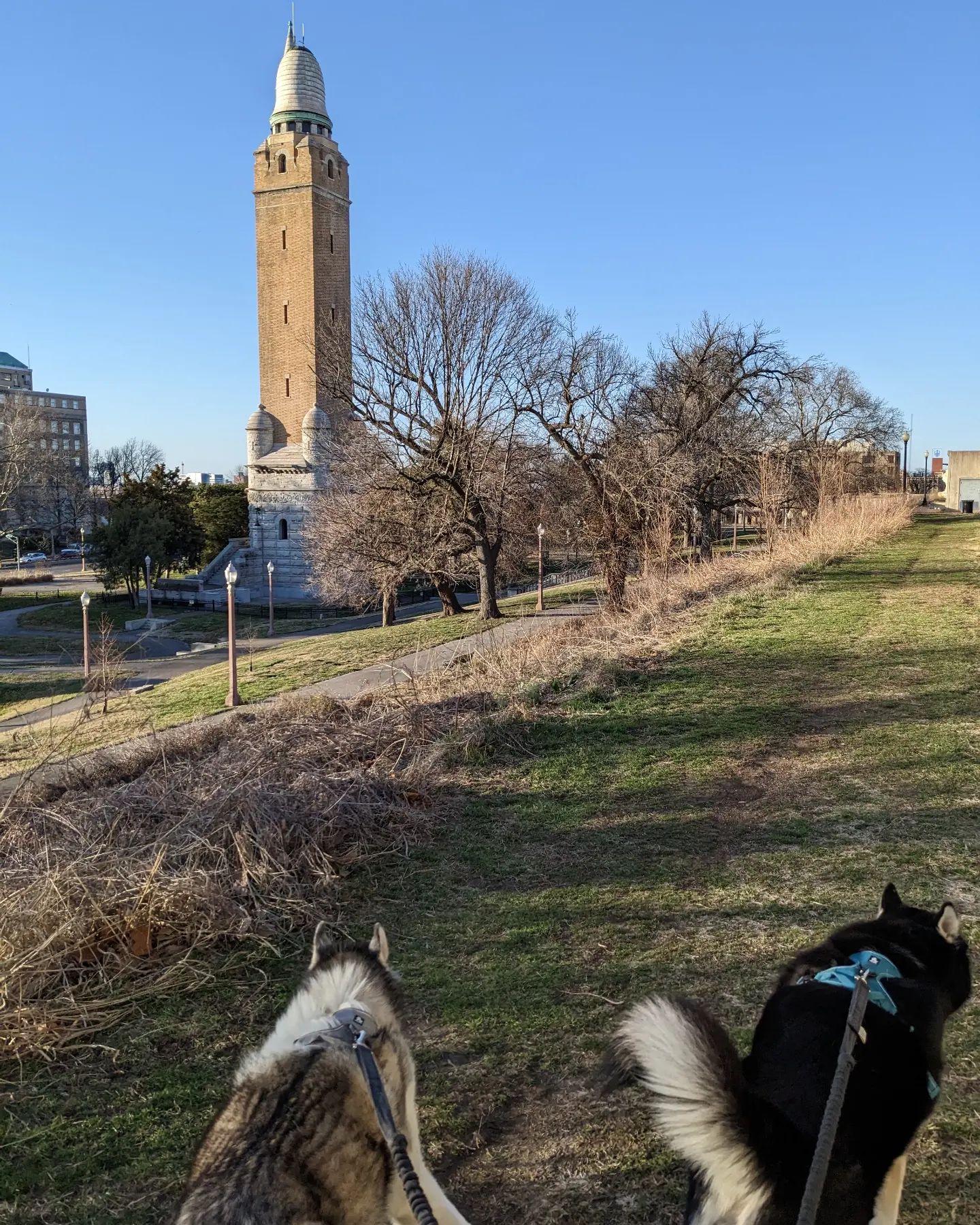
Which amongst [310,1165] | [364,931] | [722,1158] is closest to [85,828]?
[364,931]

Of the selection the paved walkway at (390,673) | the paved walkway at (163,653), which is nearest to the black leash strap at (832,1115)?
the paved walkway at (390,673)

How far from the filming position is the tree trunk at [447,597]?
28328 mm

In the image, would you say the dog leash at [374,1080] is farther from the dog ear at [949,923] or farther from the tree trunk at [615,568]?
the tree trunk at [615,568]

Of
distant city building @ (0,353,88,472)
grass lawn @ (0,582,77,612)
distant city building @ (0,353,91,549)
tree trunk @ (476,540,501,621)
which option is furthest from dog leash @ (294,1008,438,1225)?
distant city building @ (0,353,88,472)

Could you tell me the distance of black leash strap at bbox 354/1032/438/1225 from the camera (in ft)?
5.50

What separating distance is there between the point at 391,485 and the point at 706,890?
2120 centimetres

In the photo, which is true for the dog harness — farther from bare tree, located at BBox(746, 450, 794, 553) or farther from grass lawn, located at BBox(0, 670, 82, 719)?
grass lawn, located at BBox(0, 670, 82, 719)

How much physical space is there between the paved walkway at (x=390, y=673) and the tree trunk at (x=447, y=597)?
4.74m

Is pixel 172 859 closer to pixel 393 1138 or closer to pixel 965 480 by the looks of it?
pixel 393 1138

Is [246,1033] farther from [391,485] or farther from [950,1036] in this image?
[391,485]

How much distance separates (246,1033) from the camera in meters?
3.46

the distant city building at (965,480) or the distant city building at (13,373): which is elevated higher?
the distant city building at (13,373)

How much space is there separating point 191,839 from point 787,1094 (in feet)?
11.9

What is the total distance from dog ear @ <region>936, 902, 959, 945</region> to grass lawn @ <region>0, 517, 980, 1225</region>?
700 mm
